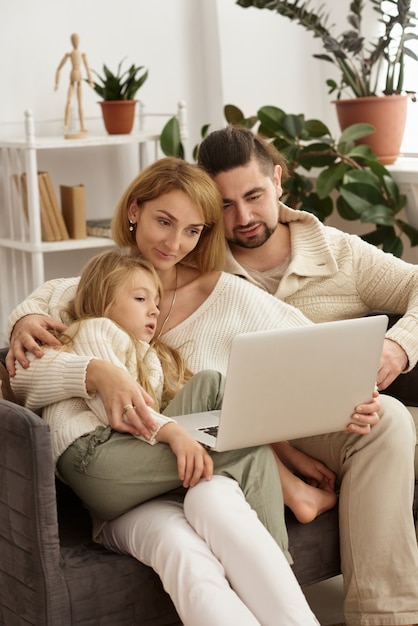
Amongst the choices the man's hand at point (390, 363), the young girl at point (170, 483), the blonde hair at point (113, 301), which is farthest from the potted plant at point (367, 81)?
the young girl at point (170, 483)

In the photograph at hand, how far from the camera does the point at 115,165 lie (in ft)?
13.8

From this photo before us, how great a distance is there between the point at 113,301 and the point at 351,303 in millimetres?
668

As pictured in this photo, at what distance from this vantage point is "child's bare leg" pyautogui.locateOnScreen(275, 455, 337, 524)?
74.7 inches

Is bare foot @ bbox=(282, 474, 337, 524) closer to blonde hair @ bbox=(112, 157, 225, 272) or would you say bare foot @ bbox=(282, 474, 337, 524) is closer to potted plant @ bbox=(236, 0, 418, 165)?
blonde hair @ bbox=(112, 157, 225, 272)

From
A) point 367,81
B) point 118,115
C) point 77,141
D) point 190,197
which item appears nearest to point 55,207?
point 77,141

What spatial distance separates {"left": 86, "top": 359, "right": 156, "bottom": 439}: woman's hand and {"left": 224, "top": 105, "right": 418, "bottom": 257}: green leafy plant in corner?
1.61 m

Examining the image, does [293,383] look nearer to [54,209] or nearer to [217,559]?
[217,559]

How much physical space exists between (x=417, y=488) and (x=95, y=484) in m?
0.71

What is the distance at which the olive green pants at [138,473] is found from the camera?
1.77 metres

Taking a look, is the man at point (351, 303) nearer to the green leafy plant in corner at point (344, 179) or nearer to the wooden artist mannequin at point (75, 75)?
the green leafy plant in corner at point (344, 179)

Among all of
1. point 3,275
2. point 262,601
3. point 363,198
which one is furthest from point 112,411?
point 3,275

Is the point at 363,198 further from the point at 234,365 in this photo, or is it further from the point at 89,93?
the point at 234,365

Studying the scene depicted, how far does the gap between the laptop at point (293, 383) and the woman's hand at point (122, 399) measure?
9 centimetres

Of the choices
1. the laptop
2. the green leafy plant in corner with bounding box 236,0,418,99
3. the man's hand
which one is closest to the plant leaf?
the green leafy plant in corner with bounding box 236,0,418,99
